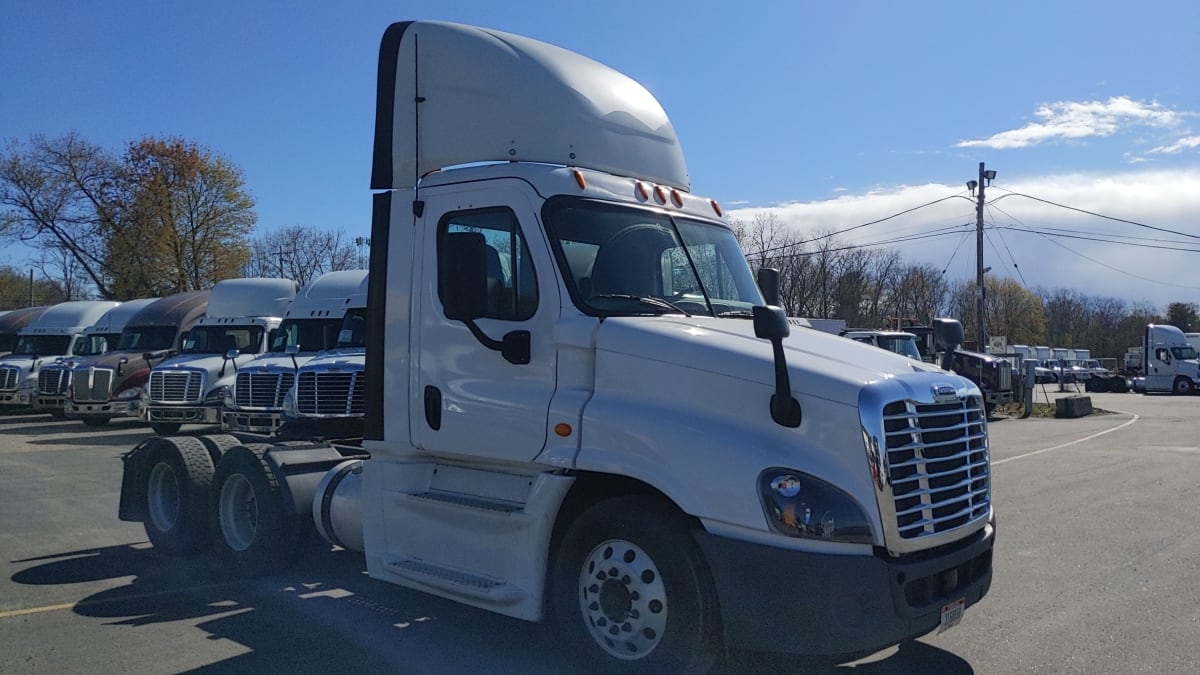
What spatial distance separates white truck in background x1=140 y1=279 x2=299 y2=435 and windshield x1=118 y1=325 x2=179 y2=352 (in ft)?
10.3

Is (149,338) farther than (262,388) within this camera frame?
Yes

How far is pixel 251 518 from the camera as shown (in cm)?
774

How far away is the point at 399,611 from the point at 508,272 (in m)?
2.75

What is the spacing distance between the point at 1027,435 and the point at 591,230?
756 inches

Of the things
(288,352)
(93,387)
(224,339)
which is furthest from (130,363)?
(288,352)

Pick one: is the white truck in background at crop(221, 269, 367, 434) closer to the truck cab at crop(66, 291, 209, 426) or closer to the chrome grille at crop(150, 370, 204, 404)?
the chrome grille at crop(150, 370, 204, 404)

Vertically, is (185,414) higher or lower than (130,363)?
lower

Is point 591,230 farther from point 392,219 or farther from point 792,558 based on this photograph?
point 792,558

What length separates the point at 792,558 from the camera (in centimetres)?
423

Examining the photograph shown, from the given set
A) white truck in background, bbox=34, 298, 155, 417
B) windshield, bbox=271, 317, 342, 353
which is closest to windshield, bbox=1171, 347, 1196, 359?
windshield, bbox=271, 317, 342, 353

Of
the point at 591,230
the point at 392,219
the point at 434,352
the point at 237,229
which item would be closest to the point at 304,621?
the point at 434,352

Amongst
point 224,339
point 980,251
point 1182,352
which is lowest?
point 224,339

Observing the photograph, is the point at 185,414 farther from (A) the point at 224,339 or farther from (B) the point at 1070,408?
(B) the point at 1070,408

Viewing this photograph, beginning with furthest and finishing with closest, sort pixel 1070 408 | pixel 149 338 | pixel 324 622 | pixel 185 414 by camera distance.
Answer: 1. pixel 1070 408
2. pixel 149 338
3. pixel 185 414
4. pixel 324 622
